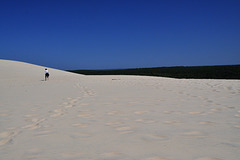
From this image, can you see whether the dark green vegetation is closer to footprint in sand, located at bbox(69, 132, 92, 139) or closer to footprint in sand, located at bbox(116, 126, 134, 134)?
footprint in sand, located at bbox(116, 126, 134, 134)

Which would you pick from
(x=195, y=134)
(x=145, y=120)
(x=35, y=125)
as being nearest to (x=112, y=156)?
(x=195, y=134)

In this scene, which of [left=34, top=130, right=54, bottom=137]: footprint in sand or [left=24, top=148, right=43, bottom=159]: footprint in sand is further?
[left=34, top=130, right=54, bottom=137]: footprint in sand

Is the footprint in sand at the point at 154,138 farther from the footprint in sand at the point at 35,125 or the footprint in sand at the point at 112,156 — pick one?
the footprint in sand at the point at 35,125

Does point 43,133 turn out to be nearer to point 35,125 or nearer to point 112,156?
point 35,125

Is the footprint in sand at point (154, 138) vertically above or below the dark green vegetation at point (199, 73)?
below

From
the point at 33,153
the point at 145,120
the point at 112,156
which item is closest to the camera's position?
the point at 112,156

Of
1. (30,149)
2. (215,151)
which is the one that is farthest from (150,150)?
(30,149)

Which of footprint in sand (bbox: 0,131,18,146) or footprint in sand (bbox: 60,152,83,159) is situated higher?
footprint in sand (bbox: 60,152,83,159)

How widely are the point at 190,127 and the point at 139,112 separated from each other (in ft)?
4.75

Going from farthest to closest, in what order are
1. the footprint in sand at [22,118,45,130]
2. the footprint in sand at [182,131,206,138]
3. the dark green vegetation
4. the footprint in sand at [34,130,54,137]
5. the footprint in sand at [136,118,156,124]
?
the dark green vegetation → the footprint in sand at [136,118,156,124] → the footprint in sand at [22,118,45,130] → the footprint in sand at [34,130,54,137] → the footprint in sand at [182,131,206,138]

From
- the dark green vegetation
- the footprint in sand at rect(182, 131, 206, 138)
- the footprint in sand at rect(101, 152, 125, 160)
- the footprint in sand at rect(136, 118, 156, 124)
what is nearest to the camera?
the footprint in sand at rect(101, 152, 125, 160)

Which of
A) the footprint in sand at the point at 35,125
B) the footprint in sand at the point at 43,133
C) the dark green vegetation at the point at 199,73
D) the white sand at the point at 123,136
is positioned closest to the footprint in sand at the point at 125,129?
the white sand at the point at 123,136

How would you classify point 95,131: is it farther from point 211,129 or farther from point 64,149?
point 211,129

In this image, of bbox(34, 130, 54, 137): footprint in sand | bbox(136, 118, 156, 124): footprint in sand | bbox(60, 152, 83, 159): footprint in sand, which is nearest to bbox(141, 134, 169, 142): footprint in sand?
bbox(136, 118, 156, 124): footprint in sand
